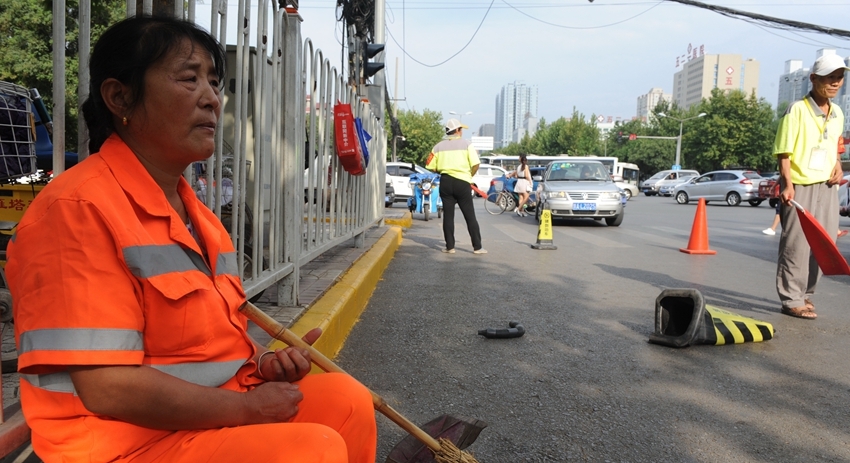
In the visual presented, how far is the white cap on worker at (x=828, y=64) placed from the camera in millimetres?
4848

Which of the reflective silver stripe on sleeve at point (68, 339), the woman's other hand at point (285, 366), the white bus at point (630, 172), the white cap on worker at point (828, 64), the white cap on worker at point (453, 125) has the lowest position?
the woman's other hand at point (285, 366)

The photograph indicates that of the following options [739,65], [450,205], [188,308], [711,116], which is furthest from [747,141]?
[739,65]

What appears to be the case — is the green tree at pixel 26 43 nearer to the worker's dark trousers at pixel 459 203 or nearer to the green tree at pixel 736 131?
the worker's dark trousers at pixel 459 203

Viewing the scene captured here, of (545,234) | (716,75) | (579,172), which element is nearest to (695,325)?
(545,234)

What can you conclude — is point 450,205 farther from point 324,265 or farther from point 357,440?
point 357,440

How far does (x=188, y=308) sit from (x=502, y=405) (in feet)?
6.65

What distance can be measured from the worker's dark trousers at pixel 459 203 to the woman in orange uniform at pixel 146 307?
7.07 metres

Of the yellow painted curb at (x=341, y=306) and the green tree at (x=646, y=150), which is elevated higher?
the green tree at (x=646, y=150)

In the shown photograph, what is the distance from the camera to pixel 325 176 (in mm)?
5477

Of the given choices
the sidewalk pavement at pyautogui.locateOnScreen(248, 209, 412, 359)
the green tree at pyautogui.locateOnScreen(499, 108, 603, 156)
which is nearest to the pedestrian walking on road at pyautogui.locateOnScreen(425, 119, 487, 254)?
the sidewalk pavement at pyautogui.locateOnScreen(248, 209, 412, 359)

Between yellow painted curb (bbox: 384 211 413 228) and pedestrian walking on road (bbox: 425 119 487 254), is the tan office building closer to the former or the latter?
yellow painted curb (bbox: 384 211 413 228)

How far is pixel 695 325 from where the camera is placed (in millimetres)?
4125

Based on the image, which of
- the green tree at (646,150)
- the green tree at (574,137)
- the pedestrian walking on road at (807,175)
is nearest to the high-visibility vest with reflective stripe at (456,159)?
the pedestrian walking on road at (807,175)

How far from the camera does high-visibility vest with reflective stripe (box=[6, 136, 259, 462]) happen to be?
48.9 inches
